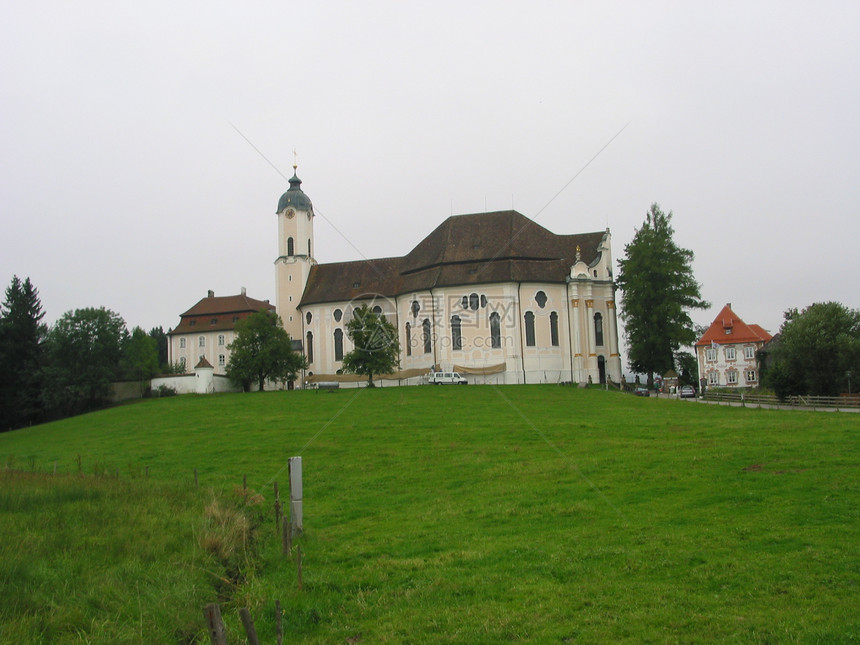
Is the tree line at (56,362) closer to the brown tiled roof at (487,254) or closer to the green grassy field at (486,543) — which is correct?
the brown tiled roof at (487,254)

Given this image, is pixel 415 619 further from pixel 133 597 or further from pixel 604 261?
pixel 604 261

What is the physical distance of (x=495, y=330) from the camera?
176 ft

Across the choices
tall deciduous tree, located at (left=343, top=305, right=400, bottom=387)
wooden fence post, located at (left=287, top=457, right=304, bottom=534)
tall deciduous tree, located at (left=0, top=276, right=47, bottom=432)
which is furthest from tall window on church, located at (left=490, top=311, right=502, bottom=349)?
wooden fence post, located at (left=287, top=457, right=304, bottom=534)

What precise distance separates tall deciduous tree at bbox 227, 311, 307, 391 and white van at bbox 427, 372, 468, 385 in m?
11.9

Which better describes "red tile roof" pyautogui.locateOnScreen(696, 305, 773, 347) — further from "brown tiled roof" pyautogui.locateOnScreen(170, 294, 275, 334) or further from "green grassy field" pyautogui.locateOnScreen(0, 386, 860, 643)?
"green grassy field" pyautogui.locateOnScreen(0, 386, 860, 643)

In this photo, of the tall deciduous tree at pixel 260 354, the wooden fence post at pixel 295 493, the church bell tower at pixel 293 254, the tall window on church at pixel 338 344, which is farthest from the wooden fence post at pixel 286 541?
the church bell tower at pixel 293 254

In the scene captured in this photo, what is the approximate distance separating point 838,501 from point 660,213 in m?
43.7

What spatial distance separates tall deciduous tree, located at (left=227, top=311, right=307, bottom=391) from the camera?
54750 mm

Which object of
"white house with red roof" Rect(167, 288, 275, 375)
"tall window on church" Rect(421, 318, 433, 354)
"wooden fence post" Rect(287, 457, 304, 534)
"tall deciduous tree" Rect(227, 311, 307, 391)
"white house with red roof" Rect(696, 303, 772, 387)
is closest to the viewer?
"wooden fence post" Rect(287, 457, 304, 534)

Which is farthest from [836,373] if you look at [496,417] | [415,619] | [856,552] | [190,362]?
[190,362]

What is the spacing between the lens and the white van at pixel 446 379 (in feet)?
167

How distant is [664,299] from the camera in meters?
50.2

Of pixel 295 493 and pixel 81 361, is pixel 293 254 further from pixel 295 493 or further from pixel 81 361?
pixel 295 493

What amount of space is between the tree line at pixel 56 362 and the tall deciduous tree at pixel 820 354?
5059cm
